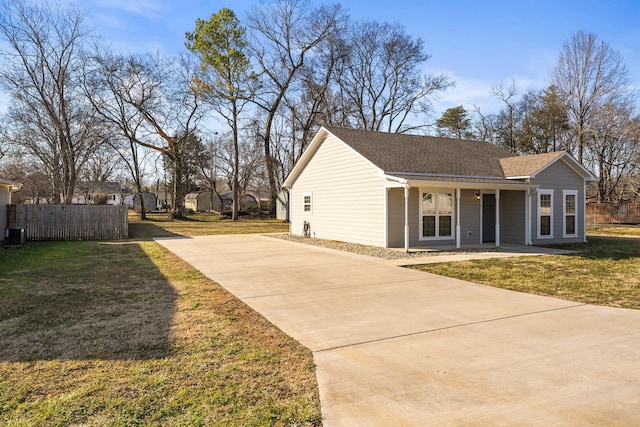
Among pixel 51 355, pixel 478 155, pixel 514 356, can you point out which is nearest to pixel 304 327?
pixel 514 356

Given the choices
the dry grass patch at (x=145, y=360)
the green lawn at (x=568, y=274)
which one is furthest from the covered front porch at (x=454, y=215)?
the dry grass patch at (x=145, y=360)

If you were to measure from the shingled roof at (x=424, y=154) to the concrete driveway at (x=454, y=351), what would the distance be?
7.19 m

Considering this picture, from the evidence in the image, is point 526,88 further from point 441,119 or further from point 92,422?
point 92,422

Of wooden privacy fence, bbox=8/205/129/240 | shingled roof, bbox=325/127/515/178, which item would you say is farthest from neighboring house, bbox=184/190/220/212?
shingled roof, bbox=325/127/515/178

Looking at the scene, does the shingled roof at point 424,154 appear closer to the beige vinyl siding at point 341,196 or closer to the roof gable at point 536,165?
the roof gable at point 536,165

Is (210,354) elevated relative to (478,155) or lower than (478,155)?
lower

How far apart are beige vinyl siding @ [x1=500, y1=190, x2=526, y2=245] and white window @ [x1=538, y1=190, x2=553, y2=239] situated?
0.71 meters

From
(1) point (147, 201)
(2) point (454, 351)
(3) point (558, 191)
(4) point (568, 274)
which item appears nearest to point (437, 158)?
(3) point (558, 191)

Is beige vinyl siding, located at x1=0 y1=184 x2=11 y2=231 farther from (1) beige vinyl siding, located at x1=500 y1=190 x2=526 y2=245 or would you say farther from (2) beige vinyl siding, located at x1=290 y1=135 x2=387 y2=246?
(1) beige vinyl siding, located at x1=500 y1=190 x2=526 y2=245

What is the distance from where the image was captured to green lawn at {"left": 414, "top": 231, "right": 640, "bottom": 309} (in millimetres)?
6797

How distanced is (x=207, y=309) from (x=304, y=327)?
1616 millimetres

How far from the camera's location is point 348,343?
4.37 meters

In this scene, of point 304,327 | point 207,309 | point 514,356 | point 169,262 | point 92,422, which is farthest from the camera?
point 169,262

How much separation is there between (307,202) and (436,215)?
270 inches
